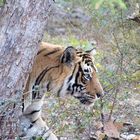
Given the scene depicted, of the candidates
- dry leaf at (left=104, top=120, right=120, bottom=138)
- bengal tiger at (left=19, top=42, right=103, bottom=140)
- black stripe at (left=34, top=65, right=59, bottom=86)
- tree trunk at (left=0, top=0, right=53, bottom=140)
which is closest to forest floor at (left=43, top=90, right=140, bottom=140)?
dry leaf at (left=104, top=120, right=120, bottom=138)

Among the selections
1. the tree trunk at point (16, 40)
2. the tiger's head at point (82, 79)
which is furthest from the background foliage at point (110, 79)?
the tree trunk at point (16, 40)

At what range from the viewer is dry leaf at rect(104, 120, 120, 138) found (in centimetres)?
536

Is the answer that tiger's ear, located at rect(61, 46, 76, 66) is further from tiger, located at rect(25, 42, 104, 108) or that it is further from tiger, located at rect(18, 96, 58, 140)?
tiger, located at rect(18, 96, 58, 140)

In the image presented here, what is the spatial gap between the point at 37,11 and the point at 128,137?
6.32ft

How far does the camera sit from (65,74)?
493cm

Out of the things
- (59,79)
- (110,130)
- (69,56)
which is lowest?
(110,130)

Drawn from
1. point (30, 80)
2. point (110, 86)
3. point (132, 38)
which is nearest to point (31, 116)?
point (30, 80)

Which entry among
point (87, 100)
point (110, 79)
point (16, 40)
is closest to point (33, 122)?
point (87, 100)

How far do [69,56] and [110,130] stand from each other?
3.20ft

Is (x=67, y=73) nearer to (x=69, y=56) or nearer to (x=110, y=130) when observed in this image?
(x=69, y=56)

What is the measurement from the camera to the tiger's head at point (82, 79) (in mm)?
4953

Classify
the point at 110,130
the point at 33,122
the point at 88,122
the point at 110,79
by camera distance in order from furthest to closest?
the point at 110,79 < the point at 110,130 < the point at 33,122 < the point at 88,122

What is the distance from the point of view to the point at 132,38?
7020mm

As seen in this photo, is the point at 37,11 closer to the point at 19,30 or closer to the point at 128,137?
the point at 19,30
